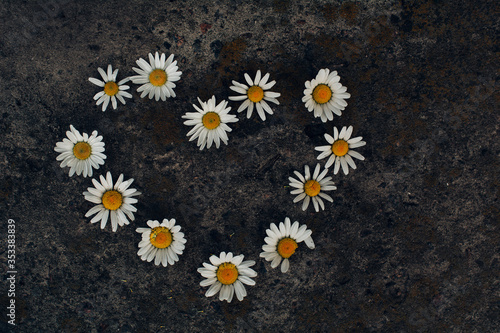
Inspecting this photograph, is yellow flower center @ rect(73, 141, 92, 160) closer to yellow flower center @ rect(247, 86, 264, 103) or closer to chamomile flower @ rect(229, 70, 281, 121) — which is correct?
chamomile flower @ rect(229, 70, 281, 121)

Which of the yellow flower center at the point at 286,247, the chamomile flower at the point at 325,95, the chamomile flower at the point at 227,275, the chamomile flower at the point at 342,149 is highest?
the chamomile flower at the point at 325,95

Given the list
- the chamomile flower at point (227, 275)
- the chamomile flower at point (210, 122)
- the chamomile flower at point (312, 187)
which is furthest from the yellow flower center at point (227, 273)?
the chamomile flower at point (210, 122)

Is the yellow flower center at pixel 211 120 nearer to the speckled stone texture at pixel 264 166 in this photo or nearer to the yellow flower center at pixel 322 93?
the speckled stone texture at pixel 264 166

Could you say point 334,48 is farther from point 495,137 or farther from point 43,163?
point 43,163

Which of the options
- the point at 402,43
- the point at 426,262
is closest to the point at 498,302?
the point at 426,262

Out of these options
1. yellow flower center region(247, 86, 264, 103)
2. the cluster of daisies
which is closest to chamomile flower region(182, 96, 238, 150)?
the cluster of daisies

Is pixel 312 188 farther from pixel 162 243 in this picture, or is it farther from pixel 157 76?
pixel 157 76
